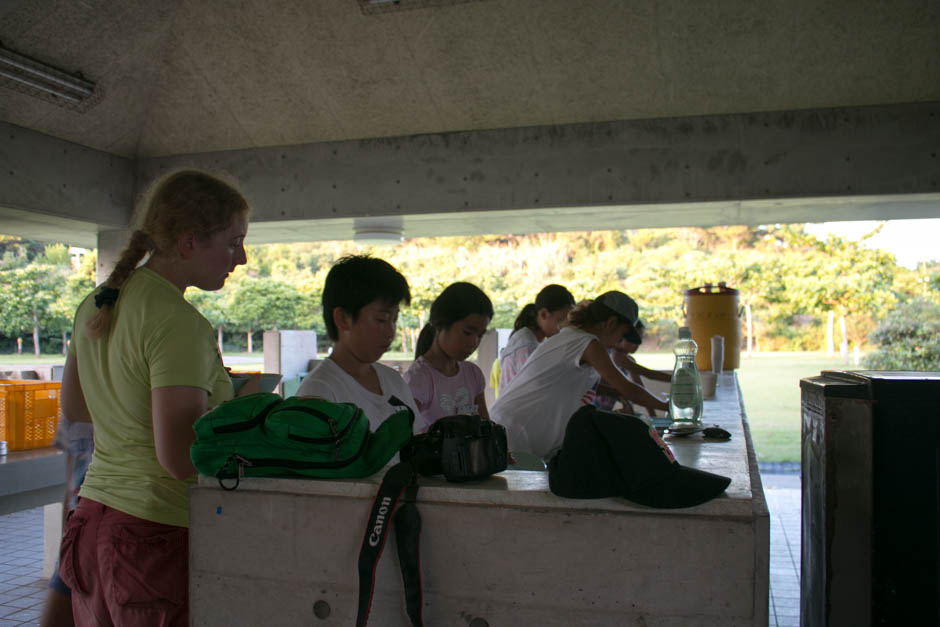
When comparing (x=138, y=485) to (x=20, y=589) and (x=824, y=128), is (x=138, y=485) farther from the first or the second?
(x=824, y=128)

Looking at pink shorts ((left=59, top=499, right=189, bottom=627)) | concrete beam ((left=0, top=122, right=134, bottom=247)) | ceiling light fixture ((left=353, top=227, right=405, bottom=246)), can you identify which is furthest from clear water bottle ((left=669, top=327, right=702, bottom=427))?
concrete beam ((left=0, top=122, right=134, bottom=247))

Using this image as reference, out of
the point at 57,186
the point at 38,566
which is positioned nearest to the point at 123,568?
the point at 38,566

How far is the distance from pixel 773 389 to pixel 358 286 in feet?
54.8

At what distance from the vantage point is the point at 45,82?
3.95 m

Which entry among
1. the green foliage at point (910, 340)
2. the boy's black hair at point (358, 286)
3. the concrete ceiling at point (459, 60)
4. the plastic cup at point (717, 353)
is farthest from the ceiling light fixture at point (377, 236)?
the green foliage at point (910, 340)

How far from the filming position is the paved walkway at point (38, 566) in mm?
3525

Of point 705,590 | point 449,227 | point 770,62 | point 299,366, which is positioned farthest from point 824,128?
point 299,366

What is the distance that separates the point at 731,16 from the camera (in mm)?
3605

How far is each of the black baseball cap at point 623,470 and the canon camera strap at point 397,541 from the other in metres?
0.27

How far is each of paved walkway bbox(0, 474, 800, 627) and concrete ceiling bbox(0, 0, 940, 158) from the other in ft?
7.98

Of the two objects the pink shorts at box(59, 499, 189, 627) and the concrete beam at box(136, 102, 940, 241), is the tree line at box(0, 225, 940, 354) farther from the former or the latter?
the pink shorts at box(59, 499, 189, 627)

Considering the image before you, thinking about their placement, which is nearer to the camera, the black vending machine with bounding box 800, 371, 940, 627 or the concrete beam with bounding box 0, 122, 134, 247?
the black vending machine with bounding box 800, 371, 940, 627

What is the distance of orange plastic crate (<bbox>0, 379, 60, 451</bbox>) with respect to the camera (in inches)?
113

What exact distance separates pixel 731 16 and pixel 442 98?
5.62 ft
